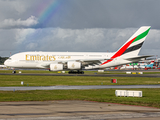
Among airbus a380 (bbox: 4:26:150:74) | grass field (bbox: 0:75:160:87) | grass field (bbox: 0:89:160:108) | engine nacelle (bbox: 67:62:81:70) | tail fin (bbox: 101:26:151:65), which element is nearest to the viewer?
grass field (bbox: 0:89:160:108)

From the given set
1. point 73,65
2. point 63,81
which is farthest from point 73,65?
point 63,81

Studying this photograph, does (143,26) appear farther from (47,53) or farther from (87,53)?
(47,53)

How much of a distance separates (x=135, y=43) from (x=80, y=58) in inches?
696

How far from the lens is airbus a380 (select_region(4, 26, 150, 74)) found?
75.2 m

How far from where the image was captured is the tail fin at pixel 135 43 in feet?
256

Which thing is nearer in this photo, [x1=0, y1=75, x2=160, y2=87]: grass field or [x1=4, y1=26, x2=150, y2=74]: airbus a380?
[x1=0, y1=75, x2=160, y2=87]: grass field

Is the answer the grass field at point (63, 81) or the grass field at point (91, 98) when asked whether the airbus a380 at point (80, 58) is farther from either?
the grass field at point (91, 98)

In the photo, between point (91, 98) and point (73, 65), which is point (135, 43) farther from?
point (91, 98)

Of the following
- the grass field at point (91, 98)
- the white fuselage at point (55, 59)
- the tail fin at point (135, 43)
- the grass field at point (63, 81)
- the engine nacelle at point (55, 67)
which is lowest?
the grass field at point (91, 98)

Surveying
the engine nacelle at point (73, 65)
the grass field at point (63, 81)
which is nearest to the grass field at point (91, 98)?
the grass field at point (63, 81)

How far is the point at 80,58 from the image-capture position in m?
78.4

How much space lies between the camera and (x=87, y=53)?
8012 cm

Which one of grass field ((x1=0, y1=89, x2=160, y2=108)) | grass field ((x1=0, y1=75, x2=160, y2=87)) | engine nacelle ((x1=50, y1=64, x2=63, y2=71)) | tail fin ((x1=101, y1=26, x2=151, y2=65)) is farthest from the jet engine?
grass field ((x1=0, y1=89, x2=160, y2=108))

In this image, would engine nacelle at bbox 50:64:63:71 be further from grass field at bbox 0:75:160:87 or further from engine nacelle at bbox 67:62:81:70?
grass field at bbox 0:75:160:87
